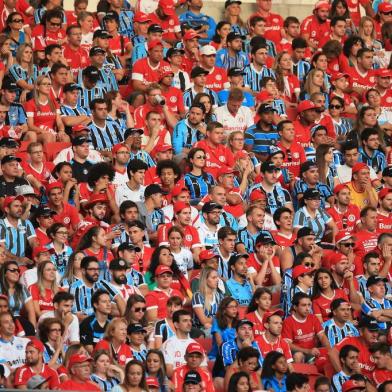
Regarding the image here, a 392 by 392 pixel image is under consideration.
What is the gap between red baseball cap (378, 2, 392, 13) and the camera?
21.3 m

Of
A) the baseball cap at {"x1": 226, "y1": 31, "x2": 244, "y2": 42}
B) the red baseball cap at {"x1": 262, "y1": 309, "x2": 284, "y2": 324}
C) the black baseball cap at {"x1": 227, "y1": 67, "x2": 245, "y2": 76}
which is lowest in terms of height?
the red baseball cap at {"x1": 262, "y1": 309, "x2": 284, "y2": 324}

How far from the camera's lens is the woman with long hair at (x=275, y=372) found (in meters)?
15.0

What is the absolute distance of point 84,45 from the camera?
1936cm

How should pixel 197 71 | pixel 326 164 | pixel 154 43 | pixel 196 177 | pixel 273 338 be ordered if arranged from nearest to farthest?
pixel 273 338
pixel 196 177
pixel 326 164
pixel 197 71
pixel 154 43

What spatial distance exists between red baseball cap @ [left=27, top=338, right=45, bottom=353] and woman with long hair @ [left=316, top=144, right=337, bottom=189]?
4.81 m

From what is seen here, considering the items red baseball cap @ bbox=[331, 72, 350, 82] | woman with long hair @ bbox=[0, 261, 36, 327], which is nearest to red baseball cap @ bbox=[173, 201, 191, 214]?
woman with long hair @ bbox=[0, 261, 36, 327]

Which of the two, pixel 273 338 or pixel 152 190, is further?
pixel 152 190

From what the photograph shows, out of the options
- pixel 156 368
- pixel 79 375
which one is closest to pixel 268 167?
pixel 156 368

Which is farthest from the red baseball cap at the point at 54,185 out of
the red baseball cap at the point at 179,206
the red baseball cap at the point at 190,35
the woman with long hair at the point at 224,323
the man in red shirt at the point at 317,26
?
the man in red shirt at the point at 317,26

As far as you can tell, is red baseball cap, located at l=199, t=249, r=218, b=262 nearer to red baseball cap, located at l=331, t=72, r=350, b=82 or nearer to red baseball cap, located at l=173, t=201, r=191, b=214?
red baseball cap, located at l=173, t=201, r=191, b=214

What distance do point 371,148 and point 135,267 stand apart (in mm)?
4040

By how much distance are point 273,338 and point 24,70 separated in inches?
178

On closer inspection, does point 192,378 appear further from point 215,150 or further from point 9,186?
point 215,150

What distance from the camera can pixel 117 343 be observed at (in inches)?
579
